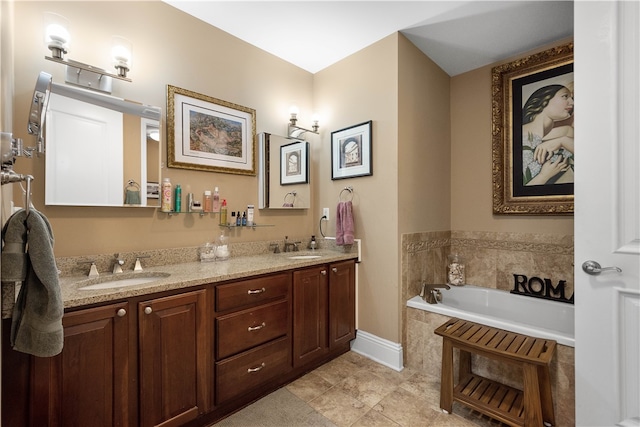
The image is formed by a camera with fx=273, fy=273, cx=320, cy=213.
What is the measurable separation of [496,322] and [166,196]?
7.95 ft

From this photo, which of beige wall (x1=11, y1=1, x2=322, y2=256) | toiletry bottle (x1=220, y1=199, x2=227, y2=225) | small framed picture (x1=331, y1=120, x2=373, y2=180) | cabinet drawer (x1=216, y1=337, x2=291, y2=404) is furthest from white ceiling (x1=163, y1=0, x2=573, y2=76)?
cabinet drawer (x1=216, y1=337, x2=291, y2=404)

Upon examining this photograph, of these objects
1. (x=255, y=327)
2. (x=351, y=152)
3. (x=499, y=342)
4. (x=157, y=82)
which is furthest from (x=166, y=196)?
(x=499, y=342)

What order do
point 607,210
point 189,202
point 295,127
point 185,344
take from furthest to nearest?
1. point 295,127
2. point 189,202
3. point 185,344
4. point 607,210

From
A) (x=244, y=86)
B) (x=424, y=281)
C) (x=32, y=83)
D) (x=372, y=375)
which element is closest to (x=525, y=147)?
(x=424, y=281)

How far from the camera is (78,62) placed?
62.2 inches

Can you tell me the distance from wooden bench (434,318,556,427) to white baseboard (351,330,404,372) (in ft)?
1.52

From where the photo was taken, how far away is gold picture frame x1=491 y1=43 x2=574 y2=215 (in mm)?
2285

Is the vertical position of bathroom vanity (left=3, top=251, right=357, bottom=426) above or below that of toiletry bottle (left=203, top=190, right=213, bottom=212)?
below

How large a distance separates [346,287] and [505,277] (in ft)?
5.05

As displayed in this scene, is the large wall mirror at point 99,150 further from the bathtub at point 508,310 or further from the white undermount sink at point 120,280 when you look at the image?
the bathtub at point 508,310

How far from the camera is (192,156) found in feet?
6.77

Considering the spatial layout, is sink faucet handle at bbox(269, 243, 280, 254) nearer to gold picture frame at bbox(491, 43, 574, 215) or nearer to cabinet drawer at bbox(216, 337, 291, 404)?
cabinet drawer at bbox(216, 337, 291, 404)

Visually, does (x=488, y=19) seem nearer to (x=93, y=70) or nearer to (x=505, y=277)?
(x=505, y=277)

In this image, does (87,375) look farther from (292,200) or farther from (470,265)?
(470,265)
